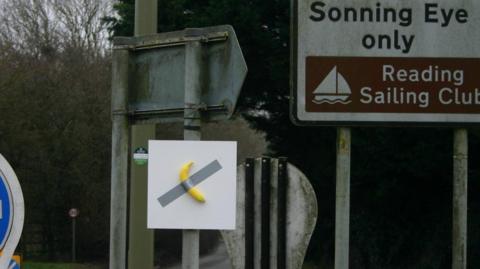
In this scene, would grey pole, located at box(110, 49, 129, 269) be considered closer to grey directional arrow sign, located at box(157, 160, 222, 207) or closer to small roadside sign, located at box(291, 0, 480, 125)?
grey directional arrow sign, located at box(157, 160, 222, 207)

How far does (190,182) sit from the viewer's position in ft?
14.8

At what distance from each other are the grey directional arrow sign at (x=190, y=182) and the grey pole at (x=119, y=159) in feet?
2.91

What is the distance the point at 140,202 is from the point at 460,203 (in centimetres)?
517

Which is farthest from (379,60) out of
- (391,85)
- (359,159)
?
(359,159)

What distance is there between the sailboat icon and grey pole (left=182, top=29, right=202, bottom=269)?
3.54 ft

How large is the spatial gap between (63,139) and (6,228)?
34.7 metres

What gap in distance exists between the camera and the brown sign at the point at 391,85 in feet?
18.9

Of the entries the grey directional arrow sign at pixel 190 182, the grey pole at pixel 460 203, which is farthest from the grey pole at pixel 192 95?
the grey pole at pixel 460 203

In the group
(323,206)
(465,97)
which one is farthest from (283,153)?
(465,97)

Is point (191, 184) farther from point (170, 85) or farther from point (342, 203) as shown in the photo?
point (342, 203)

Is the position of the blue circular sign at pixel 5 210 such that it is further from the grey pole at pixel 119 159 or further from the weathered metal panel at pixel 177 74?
the weathered metal panel at pixel 177 74

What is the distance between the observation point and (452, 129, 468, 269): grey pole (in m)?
5.94

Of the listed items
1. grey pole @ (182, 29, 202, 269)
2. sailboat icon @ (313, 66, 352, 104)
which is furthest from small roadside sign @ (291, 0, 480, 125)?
grey pole @ (182, 29, 202, 269)

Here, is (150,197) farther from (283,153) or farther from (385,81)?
(283,153)
